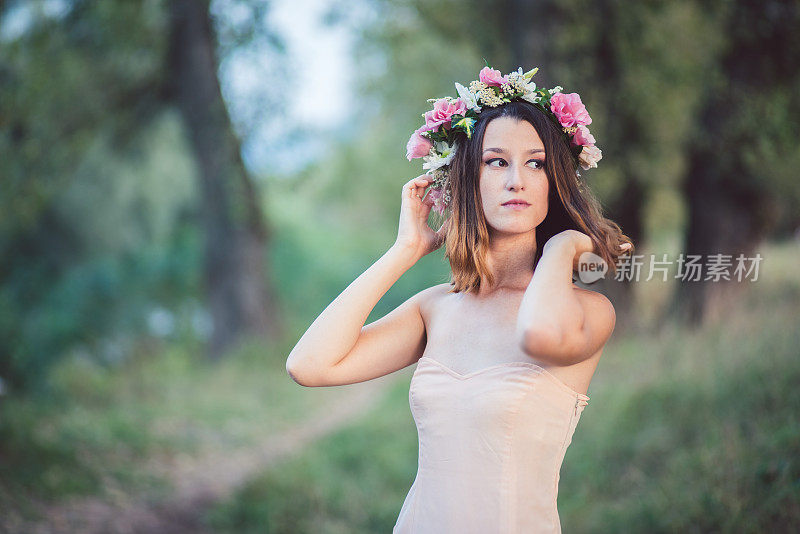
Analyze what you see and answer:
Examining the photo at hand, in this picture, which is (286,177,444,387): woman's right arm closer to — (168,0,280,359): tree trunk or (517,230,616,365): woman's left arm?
(517,230,616,365): woman's left arm

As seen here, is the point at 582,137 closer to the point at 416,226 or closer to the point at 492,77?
the point at 492,77

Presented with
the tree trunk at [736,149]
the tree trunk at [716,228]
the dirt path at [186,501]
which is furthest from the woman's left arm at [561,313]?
the tree trunk at [716,228]

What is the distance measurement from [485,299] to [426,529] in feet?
2.38

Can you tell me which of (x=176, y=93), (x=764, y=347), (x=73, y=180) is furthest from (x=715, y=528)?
(x=73, y=180)

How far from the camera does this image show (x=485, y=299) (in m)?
2.30

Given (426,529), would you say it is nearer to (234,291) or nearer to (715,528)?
(715,528)

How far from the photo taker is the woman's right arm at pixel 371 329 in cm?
229

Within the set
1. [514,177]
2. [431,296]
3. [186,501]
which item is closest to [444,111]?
[514,177]

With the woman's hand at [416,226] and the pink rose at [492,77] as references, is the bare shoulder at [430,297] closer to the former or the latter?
the woman's hand at [416,226]

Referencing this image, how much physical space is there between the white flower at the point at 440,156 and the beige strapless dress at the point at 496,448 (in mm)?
701

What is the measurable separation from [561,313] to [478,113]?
2.56ft

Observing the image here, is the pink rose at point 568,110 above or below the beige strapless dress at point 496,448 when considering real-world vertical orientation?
above

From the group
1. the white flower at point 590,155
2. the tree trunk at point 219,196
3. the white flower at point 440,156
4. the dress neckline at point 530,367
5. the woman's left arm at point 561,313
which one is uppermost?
the tree trunk at point 219,196

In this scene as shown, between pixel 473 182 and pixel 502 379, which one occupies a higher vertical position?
pixel 473 182
